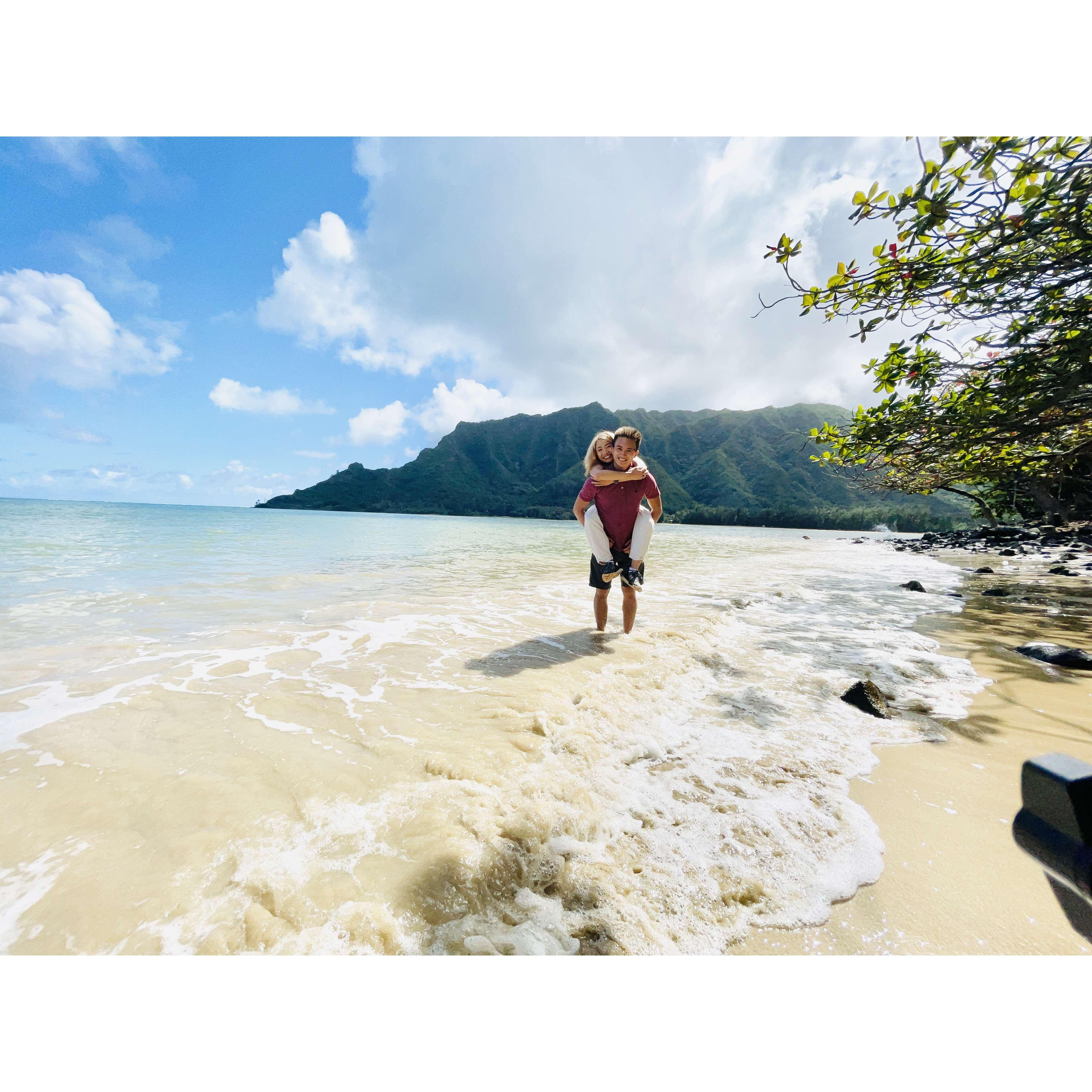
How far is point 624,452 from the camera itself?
5.95m

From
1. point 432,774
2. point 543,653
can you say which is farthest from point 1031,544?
point 432,774

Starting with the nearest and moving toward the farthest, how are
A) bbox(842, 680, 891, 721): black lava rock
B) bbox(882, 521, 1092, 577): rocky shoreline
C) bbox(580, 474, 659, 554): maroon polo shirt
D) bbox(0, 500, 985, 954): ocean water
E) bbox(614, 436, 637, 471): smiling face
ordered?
1. bbox(0, 500, 985, 954): ocean water
2. bbox(842, 680, 891, 721): black lava rock
3. bbox(614, 436, 637, 471): smiling face
4. bbox(580, 474, 659, 554): maroon polo shirt
5. bbox(882, 521, 1092, 577): rocky shoreline

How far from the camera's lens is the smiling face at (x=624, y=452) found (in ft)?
19.5

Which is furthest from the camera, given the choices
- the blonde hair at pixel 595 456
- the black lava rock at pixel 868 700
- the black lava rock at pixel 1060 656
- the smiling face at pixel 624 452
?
the blonde hair at pixel 595 456

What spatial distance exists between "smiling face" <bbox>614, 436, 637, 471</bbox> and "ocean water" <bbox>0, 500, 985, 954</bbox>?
2527 millimetres

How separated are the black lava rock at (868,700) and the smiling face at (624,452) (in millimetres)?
3613

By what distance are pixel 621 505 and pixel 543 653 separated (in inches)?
95.6

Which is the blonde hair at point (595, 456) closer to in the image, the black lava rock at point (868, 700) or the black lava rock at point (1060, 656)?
the black lava rock at point (868, 700)

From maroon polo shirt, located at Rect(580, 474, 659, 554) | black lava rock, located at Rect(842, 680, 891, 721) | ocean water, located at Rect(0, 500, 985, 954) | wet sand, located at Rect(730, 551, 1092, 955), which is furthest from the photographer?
maroon polo shirt, located at Rect(580, 474, 659, 554)

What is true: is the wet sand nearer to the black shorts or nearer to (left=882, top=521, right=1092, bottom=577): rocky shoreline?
the black shorts

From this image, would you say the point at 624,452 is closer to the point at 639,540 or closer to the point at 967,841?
the point at 639,540

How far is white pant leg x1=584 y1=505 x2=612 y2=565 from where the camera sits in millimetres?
6465

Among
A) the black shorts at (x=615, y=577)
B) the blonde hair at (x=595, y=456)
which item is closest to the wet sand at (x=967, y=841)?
the black shorts at (x=615, y=577)

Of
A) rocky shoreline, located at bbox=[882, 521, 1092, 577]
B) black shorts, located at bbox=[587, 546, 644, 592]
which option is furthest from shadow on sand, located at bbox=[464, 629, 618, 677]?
rocky shoreline, located at bbox=[882, 521, 1092, 577]
